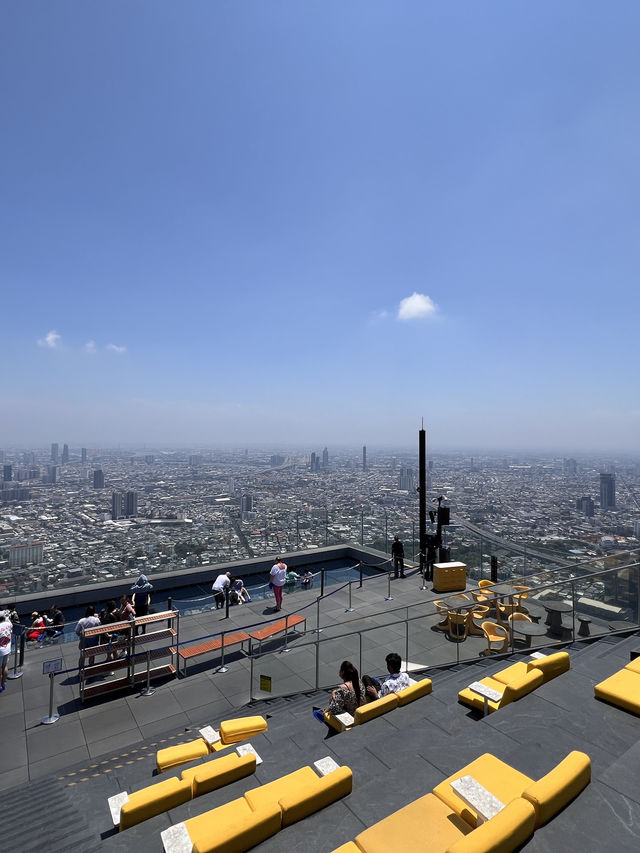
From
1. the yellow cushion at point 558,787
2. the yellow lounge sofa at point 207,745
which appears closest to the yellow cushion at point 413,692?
the yellow lounge sofa at point 207,745

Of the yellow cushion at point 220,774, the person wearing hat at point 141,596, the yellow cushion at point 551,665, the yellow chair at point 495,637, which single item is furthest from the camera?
the person wearing hat at point 141,596

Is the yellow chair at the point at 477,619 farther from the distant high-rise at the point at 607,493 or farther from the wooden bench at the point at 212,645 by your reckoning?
the distant high-rise at the point at 607,493

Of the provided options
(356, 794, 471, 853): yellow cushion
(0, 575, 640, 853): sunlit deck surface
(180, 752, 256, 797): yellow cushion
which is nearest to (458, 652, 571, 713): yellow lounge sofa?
(0, 575, 640, 853): sunlit deck surface

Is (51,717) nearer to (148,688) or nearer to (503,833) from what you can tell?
(148,688)

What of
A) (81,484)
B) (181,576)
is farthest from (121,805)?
(81,484)

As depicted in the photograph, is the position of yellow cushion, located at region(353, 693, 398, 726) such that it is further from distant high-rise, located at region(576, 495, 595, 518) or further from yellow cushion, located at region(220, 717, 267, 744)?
distant high-rise, located at region(576, 495, 595, 518)

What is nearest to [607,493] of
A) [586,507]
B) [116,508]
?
[586,507]
